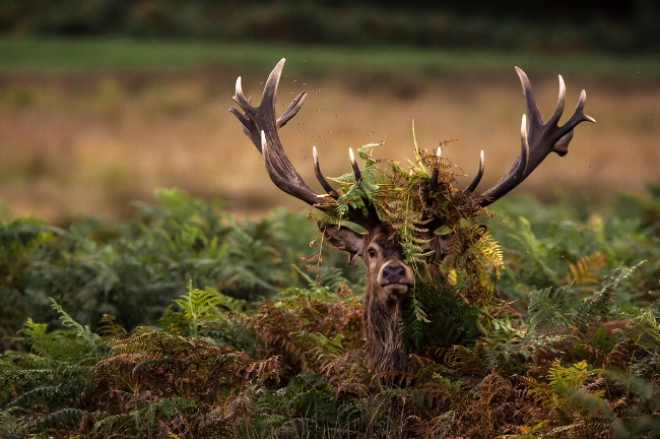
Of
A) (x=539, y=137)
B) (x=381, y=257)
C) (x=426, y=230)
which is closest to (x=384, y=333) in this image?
(x=381, y=257)

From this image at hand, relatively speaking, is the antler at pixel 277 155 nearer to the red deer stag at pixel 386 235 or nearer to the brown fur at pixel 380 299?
the red deer stag at pixel 386 235

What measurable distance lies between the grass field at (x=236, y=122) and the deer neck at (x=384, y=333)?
31.1 ft

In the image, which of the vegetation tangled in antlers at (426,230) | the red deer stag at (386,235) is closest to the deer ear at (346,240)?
the red deer stag at (386,235)

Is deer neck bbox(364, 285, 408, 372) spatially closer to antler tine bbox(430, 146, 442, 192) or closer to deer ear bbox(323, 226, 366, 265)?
deer ear bbox(323, 226, 366, 265)

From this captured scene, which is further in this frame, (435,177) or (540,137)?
(540,137)

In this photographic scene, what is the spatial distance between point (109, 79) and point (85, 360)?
69.5 feet

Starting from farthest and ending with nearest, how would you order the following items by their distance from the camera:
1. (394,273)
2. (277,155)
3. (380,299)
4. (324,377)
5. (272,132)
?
1. (272,132)
2. (277,155)
3. (380,299)
4. (324,377)
5. (394,273)

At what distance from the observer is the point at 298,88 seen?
2462cm

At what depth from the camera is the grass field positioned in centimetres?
1822

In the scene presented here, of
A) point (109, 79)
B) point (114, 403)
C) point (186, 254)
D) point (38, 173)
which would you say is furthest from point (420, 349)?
point (109, 79)

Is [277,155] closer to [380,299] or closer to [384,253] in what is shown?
[384,253]

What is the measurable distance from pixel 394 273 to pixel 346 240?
65cm

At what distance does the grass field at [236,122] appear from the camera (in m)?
18.2

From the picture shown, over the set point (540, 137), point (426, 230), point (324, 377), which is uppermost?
point (540, 137)
